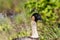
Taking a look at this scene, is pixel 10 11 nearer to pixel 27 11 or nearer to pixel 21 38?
pixel 27 11

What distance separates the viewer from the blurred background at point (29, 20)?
673 cm

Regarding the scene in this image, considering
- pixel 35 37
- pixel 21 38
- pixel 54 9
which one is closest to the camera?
pixel 35 37

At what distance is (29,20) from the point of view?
749 centimetres

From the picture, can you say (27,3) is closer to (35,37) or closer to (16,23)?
(16,23)

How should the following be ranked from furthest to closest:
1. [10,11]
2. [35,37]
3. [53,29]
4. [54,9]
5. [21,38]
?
[10,11] → [54,9] → [53,29] → [21,38] → [35,37]

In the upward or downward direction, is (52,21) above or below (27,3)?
below

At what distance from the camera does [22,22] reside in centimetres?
739

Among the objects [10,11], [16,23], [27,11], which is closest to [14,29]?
[16,23]

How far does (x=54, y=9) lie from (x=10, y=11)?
1457 mm

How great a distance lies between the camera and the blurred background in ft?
22.1

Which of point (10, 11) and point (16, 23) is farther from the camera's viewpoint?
point (10, 11)

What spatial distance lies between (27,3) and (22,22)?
1.81ft

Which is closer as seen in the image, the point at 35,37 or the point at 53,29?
the point at 35,37

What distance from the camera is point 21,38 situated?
6.14 metres
